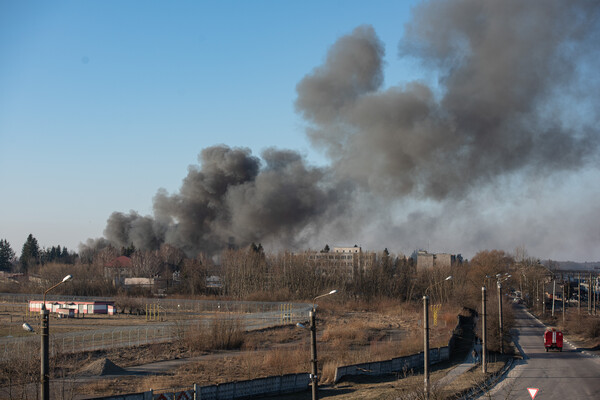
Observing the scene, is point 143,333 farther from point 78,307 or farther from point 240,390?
point 240,390

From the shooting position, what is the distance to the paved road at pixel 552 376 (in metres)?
16.1

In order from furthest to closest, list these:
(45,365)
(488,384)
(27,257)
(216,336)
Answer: (27,257)
(216,336)
(488,384)
(45,365)

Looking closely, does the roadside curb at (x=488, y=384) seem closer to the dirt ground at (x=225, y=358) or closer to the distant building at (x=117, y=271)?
the dirt ground at (x=225, y=358)

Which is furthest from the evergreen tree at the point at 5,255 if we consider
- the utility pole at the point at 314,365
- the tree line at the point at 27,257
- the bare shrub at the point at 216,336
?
the utility pole at the point at 314,365

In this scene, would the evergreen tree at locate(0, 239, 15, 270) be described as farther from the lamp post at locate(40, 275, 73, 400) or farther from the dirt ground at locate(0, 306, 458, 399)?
the lamp post at locate(40, 275, 73, 400)

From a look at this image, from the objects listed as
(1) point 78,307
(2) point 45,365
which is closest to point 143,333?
(1) point 78,307

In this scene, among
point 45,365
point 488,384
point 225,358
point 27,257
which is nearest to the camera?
point 45,365

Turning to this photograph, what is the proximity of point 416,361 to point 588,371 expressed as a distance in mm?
6274

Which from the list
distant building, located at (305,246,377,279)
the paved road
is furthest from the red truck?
distant building, located at (305,246,377,279)

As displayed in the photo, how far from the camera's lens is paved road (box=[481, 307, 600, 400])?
16.1 meters

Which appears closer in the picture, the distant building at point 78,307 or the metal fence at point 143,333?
the metal fence at point 143,333

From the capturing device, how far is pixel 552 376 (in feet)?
63.8

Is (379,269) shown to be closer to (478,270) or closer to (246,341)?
(478,270)

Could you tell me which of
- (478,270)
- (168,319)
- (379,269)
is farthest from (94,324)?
(478,270)
